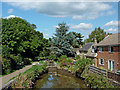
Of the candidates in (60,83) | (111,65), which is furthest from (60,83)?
(111,65)

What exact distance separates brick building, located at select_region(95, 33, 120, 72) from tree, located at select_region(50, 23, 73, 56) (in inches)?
688

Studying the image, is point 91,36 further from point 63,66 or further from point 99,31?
point 63,66

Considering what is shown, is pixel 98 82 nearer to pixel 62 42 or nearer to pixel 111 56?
pixel 111 56

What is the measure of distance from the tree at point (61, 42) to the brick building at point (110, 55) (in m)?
17.5

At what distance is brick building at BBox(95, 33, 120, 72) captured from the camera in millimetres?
18400

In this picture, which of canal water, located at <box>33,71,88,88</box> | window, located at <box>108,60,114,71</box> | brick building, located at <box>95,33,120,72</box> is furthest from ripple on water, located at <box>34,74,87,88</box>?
brick building, located at <box>95,33,120,72</box>

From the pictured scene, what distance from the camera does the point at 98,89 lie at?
44.4 ft

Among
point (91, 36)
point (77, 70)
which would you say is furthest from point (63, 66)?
point (91, 36)

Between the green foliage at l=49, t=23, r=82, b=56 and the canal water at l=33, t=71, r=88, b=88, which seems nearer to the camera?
the canal water at l=33, t=71, r=88, b=88

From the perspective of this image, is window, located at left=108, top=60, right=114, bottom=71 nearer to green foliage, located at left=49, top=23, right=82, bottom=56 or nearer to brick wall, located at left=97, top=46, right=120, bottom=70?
brick wall, located at left=97, top=46, right=120, bottom=70

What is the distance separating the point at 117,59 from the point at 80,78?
6658 mm

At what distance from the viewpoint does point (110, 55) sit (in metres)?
20.1

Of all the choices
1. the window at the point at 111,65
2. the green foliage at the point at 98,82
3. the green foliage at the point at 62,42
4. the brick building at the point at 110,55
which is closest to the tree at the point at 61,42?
the green foliage at the point at 62,42

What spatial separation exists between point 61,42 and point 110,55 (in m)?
22.3
